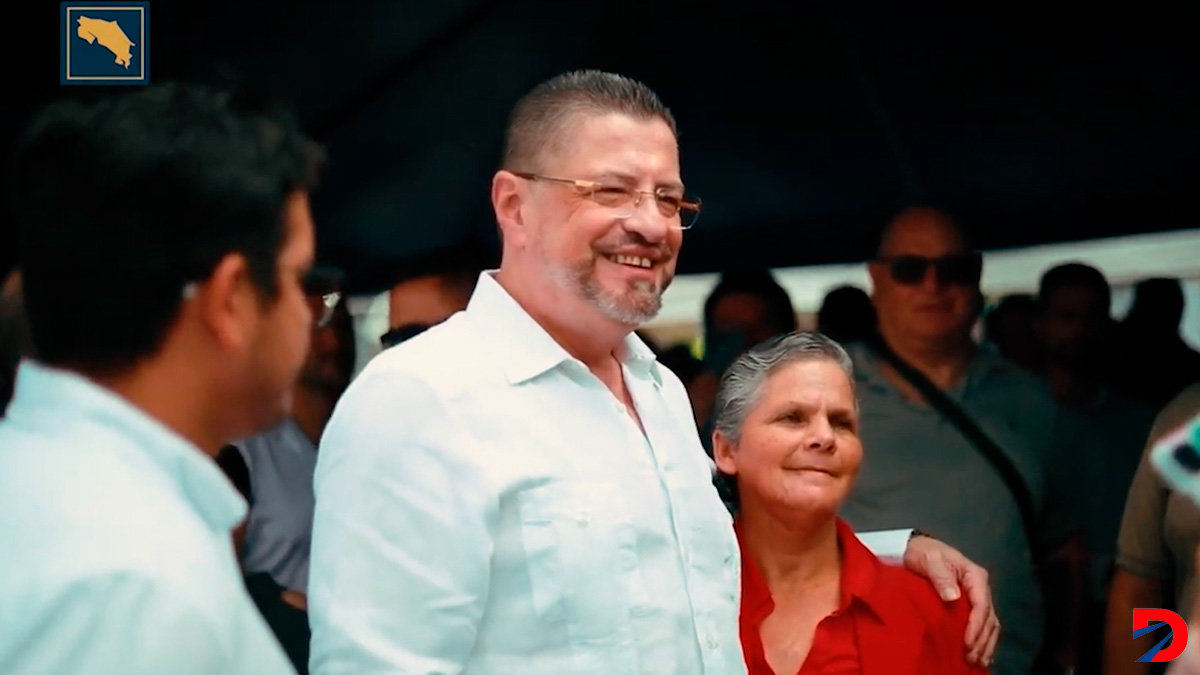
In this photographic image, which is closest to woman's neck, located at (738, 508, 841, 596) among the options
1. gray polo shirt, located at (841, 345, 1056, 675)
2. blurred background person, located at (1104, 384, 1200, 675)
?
gray polo shirt, located at (841, 345, 1056, 675)

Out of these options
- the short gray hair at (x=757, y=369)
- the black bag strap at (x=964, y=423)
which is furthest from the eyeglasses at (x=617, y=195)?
the black bag strap at (x=964, y=423)

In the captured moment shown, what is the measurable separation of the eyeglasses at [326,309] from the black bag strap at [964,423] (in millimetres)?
948

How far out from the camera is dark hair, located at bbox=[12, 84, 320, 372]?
912mm

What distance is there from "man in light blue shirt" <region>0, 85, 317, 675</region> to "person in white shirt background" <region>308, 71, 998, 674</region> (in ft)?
1.47

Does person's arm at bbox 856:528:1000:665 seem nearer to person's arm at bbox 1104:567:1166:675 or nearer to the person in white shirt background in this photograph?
person's arm at bbox 1104:567:1166:675

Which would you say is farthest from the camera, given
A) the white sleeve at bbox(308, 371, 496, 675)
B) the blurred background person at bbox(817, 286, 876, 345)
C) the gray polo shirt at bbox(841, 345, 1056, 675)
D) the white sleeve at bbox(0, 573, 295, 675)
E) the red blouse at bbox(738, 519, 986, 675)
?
the blurred background person at bbox(817, 286, 876, 345)

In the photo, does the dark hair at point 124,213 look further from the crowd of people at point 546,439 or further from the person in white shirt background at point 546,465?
the person in white shirt background at point 546,465

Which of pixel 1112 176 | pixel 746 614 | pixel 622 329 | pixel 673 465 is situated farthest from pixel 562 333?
pixel 1112 176

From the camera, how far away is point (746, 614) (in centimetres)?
205

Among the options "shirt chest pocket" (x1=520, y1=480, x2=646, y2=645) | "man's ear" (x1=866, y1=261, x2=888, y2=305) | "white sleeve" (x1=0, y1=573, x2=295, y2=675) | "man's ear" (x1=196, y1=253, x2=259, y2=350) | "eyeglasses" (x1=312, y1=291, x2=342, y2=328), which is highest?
"man's ear" (x1=196, y1=253, x2=259, y2=350)

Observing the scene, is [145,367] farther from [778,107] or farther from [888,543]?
[778,107]

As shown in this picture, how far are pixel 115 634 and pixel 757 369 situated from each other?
4.73 ft

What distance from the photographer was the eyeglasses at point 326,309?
2316 mm

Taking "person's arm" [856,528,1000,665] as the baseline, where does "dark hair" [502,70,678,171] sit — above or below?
above
